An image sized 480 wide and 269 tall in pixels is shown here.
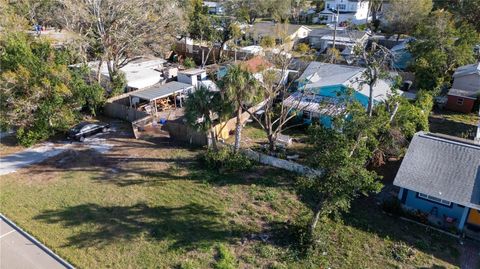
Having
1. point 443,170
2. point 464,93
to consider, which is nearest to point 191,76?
point 443,170

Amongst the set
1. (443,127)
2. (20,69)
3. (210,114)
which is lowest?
(443,127)

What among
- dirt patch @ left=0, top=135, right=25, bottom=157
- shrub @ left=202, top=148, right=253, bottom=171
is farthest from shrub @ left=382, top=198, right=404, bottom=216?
dirt patch @ left=0, top=135, right=25, bottom=157

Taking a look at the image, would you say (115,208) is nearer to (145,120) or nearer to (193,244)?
(193,244)

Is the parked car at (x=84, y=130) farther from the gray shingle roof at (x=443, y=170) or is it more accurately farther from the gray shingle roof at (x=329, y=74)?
the gray shingle roof at (x=443, y=170)

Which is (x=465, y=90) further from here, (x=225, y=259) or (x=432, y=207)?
(x=225, y=259)

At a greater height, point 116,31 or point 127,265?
point 116,31

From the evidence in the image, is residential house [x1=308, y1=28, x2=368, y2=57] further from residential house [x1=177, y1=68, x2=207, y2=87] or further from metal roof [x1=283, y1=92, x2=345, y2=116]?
residential house [x1=177, y1=68, x2=207, y2=87]

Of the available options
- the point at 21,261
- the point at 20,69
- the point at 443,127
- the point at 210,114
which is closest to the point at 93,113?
the point at 20,69
